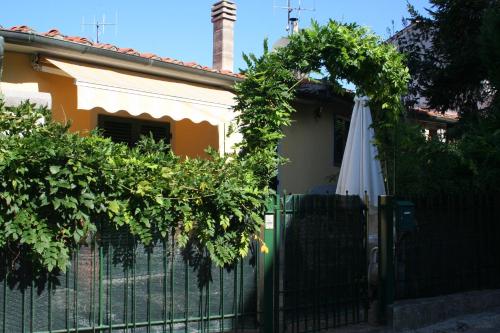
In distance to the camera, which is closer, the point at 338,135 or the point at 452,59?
the point at 452,59

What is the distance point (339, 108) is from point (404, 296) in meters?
6.93

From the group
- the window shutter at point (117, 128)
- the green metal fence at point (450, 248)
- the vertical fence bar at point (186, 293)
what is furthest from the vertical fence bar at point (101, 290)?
the window shutter at point (117, 128)

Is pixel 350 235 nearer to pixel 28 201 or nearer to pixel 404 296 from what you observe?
pixel 404 296

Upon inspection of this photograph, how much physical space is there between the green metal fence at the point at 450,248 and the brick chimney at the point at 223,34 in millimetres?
7020

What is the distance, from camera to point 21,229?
15.2ft

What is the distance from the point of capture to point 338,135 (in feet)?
46.2

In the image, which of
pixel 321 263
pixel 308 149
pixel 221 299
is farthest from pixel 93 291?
pixel 308 149

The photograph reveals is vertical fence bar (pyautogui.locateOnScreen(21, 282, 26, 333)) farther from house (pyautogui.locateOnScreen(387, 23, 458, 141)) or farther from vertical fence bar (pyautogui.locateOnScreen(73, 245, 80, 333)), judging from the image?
house (pyautogui.locateOnScreen(387, 23, 458, 141))

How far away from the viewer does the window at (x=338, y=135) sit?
45.3ft

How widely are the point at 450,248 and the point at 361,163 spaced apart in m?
1.91

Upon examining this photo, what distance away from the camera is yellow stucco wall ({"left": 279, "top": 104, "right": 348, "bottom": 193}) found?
41.4 ft

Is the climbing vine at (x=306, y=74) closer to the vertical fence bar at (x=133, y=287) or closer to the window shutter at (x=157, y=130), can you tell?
the vertical fence bar at (x=133, y=287)

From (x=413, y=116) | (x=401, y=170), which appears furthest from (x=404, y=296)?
(x=413, y=116)

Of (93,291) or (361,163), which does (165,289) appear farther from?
(361,163)
